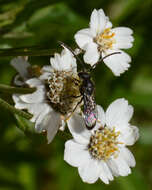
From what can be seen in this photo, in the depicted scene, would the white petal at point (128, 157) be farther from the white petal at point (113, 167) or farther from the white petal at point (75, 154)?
the white petal at point (75, 154)

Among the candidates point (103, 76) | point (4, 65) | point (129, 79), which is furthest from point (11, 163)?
point (129, 79)

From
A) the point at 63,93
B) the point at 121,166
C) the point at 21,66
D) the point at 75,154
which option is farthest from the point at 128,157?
the point at 21,66

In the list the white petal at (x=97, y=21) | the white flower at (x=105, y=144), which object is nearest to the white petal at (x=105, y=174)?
the white flower at (x=105, y=144)

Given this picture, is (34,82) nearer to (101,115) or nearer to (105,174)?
(101,115)

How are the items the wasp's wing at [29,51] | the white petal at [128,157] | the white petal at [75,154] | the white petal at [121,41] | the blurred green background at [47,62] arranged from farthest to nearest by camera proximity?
1. the blurred green background at [47,62]
2. the white petal at [121,41]
3. the white petal at [128,157]
4. the white petal at [75,154]
5. the wasp's wing at [29,51]

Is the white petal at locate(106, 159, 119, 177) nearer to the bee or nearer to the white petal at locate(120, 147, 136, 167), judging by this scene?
the white petal at locate(120, 147, 136, 167)

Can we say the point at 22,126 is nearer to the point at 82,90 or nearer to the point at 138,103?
the point at 82,90

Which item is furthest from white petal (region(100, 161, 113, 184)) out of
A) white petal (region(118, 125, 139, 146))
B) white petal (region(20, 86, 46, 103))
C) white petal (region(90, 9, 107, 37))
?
white petal (region(90, 9, 107, 37))
